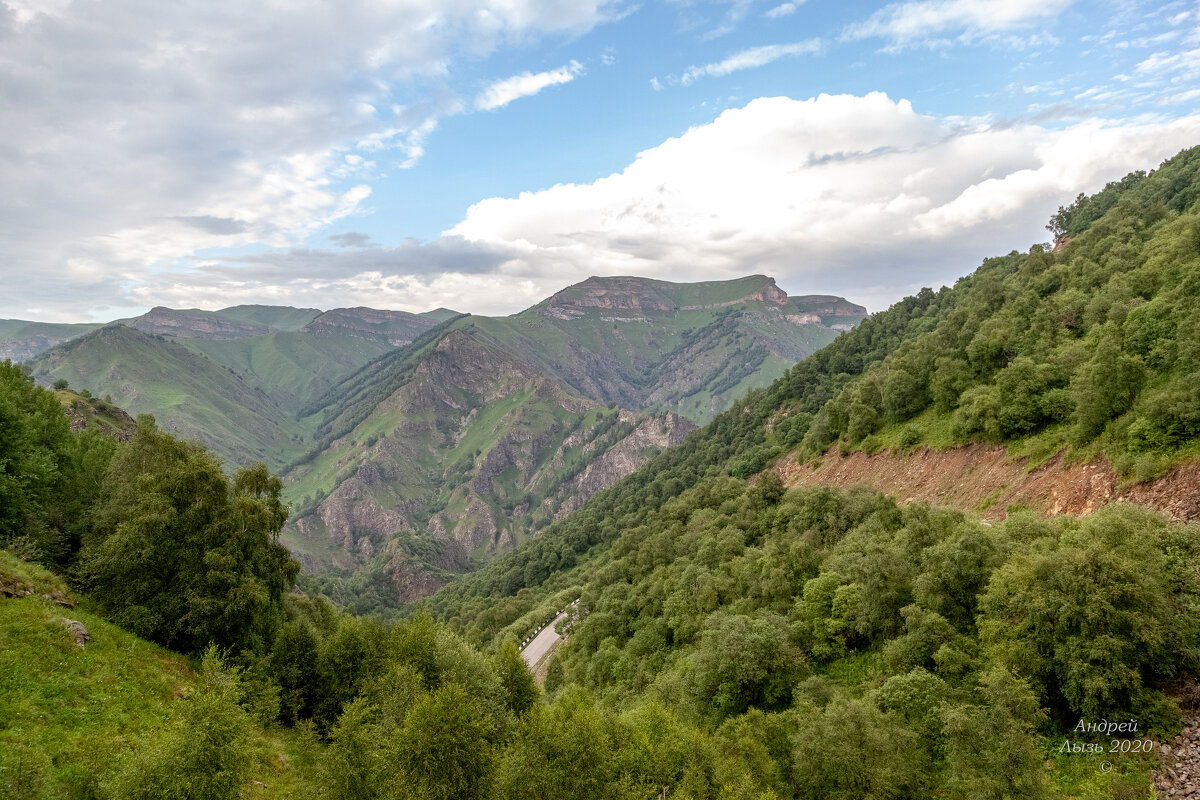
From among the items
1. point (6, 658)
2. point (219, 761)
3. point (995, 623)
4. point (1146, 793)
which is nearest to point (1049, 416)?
point (995, 623)

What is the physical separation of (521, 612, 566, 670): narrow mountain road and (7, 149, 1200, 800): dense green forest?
31.3m

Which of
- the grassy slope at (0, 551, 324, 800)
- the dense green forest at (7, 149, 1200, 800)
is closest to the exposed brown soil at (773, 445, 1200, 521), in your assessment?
the dense green forest at (7, 149, 1200, 800)

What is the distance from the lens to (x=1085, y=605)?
24.4 meters

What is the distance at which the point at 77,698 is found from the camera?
986 inches

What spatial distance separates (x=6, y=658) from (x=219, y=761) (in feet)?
38.9

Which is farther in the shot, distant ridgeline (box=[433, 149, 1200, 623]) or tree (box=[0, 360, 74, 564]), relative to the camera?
distant ridgeline (box=[433, 149, 1200, 623])

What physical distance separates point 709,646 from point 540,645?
67.3 meters

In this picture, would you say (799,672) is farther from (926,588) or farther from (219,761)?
(219,761)

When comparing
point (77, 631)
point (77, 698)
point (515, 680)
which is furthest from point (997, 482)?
point (77, 631)

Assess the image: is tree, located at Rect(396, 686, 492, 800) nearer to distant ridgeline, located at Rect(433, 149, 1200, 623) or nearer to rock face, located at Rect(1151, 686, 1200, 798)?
rock face, located at Rect(1151, 686, 1200, 798)

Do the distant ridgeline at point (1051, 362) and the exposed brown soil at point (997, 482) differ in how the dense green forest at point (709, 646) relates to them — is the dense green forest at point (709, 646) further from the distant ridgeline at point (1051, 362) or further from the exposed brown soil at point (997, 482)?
the exposed brown soil at point (997, 482)

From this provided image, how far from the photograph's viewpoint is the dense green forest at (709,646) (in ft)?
76.6

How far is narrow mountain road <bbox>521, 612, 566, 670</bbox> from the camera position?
9319 cm

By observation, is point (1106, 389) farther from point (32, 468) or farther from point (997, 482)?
point (32, 468)
